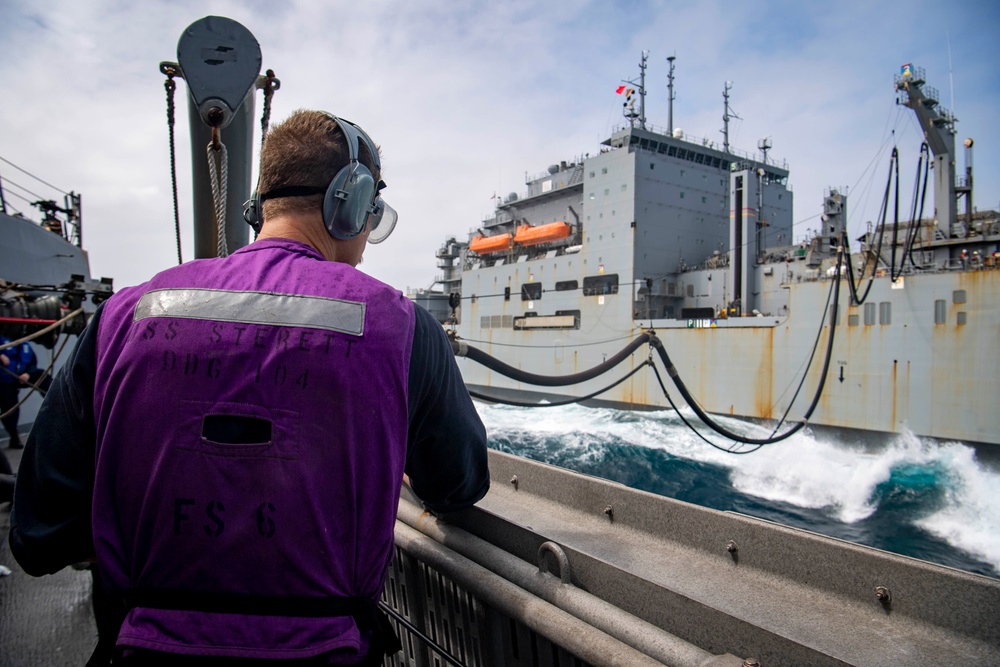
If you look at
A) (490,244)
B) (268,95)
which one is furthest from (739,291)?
(268,95)

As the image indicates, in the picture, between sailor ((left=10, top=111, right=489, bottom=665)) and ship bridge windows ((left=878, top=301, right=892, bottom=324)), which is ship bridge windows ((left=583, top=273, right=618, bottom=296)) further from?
sailor ((left=10, top=111, right=489, bottom=665))

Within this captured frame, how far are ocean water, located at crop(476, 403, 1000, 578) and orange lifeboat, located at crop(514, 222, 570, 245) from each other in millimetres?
9299

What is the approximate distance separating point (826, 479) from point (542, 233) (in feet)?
47.8

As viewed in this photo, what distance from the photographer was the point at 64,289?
4715 millimetres

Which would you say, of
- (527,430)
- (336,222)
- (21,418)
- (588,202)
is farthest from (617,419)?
(336,222)

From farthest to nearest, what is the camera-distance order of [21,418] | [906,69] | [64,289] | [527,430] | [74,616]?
[527,430] < [906,69] < [21,418] < [64,289] < [74,616]

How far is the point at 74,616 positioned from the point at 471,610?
2.52m

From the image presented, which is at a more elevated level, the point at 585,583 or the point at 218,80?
the point at 218,80

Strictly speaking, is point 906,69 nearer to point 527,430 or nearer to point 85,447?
point 527,430

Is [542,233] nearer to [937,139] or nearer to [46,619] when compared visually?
[937,139]

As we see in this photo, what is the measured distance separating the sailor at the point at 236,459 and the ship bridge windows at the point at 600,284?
19372 mm

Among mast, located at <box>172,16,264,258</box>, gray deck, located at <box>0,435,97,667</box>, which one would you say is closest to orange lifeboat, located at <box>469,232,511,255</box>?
gray deck, located at <box>0,435,97,667</box>

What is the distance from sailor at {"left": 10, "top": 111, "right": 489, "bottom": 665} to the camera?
0.89 metres

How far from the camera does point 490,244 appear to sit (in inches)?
1021
